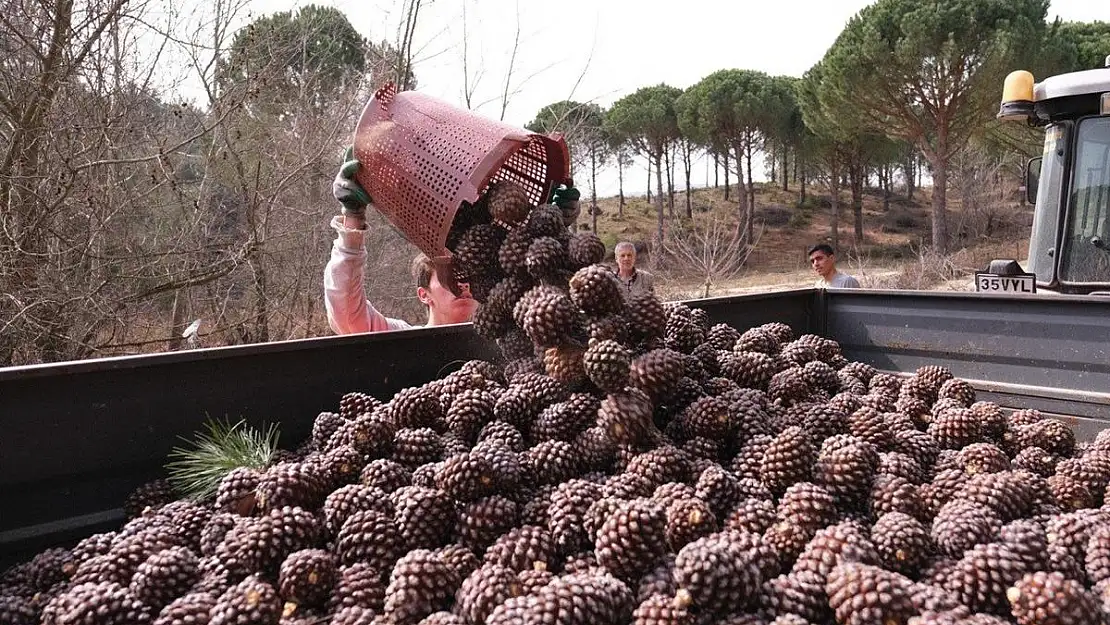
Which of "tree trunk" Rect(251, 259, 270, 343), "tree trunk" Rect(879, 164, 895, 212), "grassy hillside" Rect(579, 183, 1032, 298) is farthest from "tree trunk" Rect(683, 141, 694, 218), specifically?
"tree trunk" Rect(251, 259, 270, 343)

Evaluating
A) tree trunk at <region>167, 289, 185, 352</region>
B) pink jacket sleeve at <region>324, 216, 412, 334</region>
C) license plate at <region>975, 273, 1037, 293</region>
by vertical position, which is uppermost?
pink jacket sleeve at <region>324, 216, 412, 334</region>

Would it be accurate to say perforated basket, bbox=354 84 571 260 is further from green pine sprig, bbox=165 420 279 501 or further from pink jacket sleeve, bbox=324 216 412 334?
Answer: green pine sprig, bbox=165 420 279 501

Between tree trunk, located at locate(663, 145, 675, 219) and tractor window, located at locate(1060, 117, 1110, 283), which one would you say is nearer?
tractor window, located at locate(1060, 117, 1110, 283)

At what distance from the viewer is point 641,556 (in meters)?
1.49

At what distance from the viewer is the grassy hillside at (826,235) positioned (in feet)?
61.8

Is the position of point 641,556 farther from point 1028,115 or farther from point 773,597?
point 1028,115

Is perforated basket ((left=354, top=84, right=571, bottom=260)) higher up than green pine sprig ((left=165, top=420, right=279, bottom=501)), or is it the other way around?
perforated basket ((left=354, top=84, right=571, bottom=260))

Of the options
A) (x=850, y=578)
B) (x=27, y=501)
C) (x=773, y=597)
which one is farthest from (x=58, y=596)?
(x=850, y=578)

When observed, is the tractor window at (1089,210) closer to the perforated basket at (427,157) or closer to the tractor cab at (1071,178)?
A: the tractor cab at (1071,178)

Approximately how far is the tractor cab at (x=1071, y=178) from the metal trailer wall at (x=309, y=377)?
3.92 ft

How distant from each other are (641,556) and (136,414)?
1399 mm

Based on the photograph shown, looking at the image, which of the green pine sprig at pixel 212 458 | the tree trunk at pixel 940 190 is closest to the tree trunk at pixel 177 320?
the green pine sprig at pixel 212 458

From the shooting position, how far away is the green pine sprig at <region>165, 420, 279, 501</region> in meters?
1.90

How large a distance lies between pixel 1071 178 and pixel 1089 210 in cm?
23
